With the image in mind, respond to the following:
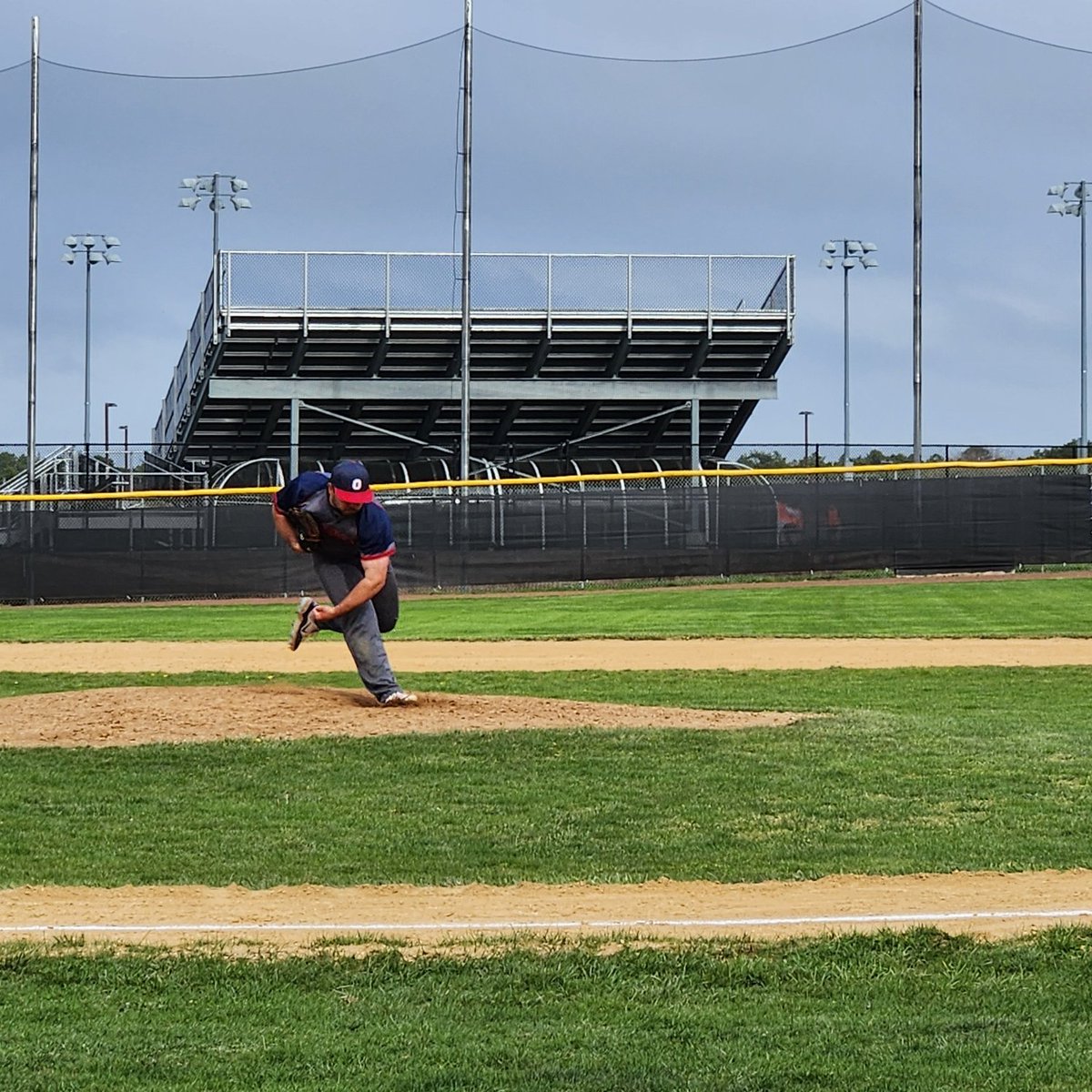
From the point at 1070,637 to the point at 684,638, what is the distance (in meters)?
4.72

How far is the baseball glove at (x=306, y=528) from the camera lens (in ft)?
36.7

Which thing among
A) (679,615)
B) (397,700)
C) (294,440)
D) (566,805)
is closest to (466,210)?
(294,440)

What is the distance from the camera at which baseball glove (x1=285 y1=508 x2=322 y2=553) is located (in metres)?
11.2

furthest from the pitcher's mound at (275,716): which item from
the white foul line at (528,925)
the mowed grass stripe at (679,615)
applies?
the mowed grass stripe at (679,615)

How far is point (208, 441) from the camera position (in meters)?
45.2

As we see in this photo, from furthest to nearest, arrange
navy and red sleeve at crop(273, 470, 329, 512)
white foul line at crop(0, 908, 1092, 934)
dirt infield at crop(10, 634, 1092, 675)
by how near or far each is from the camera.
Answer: dirt infield at crop(10, 634, 1092, 675), navy and red sleeve at crop(273, 470, 329, 512), white foul line at crop(0, 908, 1092, 934)

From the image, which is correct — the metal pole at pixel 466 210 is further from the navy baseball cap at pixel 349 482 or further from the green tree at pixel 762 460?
the navy baseball cap at pixel 349 482

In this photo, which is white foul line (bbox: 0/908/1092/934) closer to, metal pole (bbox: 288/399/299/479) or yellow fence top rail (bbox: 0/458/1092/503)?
yellow fence top rail (bbox: 0/458/1092/503)

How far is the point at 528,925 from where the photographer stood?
6117mm

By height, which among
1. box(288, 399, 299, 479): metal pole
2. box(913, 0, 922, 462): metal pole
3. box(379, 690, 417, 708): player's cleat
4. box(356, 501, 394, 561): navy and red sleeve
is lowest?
box(379, 690, 417, 708): player's cleat

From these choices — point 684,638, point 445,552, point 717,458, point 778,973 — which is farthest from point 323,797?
point 717,458

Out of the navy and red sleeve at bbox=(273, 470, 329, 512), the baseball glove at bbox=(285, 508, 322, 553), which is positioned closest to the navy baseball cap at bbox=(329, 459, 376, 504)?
the navy and red sleeve at bbox=(273, 470, 329, 512)

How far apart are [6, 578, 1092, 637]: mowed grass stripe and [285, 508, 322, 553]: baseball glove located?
423 inches

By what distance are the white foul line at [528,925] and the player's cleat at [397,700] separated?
5.72 m
